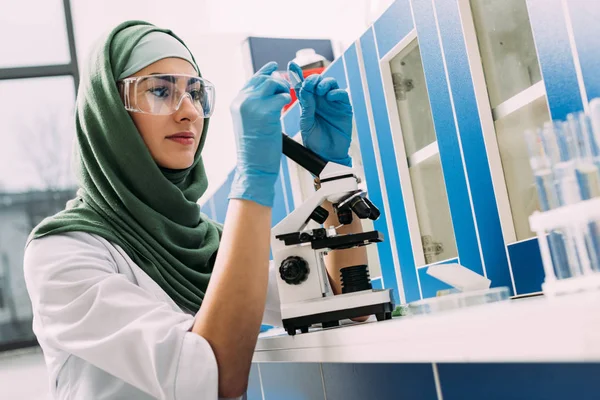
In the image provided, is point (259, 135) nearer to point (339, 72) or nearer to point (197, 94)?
point (197, 94)

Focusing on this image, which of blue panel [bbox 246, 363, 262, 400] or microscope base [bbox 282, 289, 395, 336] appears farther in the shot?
blue panel [bbox 246, 363, 262, 400]

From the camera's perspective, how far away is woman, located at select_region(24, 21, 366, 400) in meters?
1.09

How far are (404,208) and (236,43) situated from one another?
7.54ft

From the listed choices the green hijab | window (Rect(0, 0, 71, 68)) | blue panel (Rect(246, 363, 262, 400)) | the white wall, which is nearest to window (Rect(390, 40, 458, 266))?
the white wall

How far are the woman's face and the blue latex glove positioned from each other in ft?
0.82

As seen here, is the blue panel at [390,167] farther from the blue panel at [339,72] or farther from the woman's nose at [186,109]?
the woman's nose at [186,109]

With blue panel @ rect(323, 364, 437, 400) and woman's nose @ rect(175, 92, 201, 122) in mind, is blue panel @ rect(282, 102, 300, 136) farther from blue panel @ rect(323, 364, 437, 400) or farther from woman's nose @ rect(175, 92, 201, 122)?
blue panel @ rect(323, 364, 437, 400)

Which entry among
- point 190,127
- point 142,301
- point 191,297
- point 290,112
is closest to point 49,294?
point 142,301

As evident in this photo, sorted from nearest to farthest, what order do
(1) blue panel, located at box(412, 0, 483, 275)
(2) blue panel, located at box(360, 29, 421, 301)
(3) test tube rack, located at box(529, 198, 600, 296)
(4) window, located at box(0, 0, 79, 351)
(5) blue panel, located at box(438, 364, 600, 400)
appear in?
1. (3) test tube rack, located at box(529, 198, 600, 296)
2. (5) blue panel, located at box(438, 364, 600, 400)
3. (1) blue panel, located at box(412, 0, 483, 275)
4. (2) blue panel, located at box(360, 29, 421, 301)
5. (4) window, located at box(0, 0, 79, 351)

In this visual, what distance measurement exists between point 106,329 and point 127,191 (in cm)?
41

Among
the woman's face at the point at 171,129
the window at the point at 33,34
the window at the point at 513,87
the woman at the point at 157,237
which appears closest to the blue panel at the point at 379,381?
the woman at the point at 157,237

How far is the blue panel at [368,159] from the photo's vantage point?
63.1 inches

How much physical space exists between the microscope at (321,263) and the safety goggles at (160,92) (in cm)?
35

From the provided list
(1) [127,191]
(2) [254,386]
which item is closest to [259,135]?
(1) [127,191]
